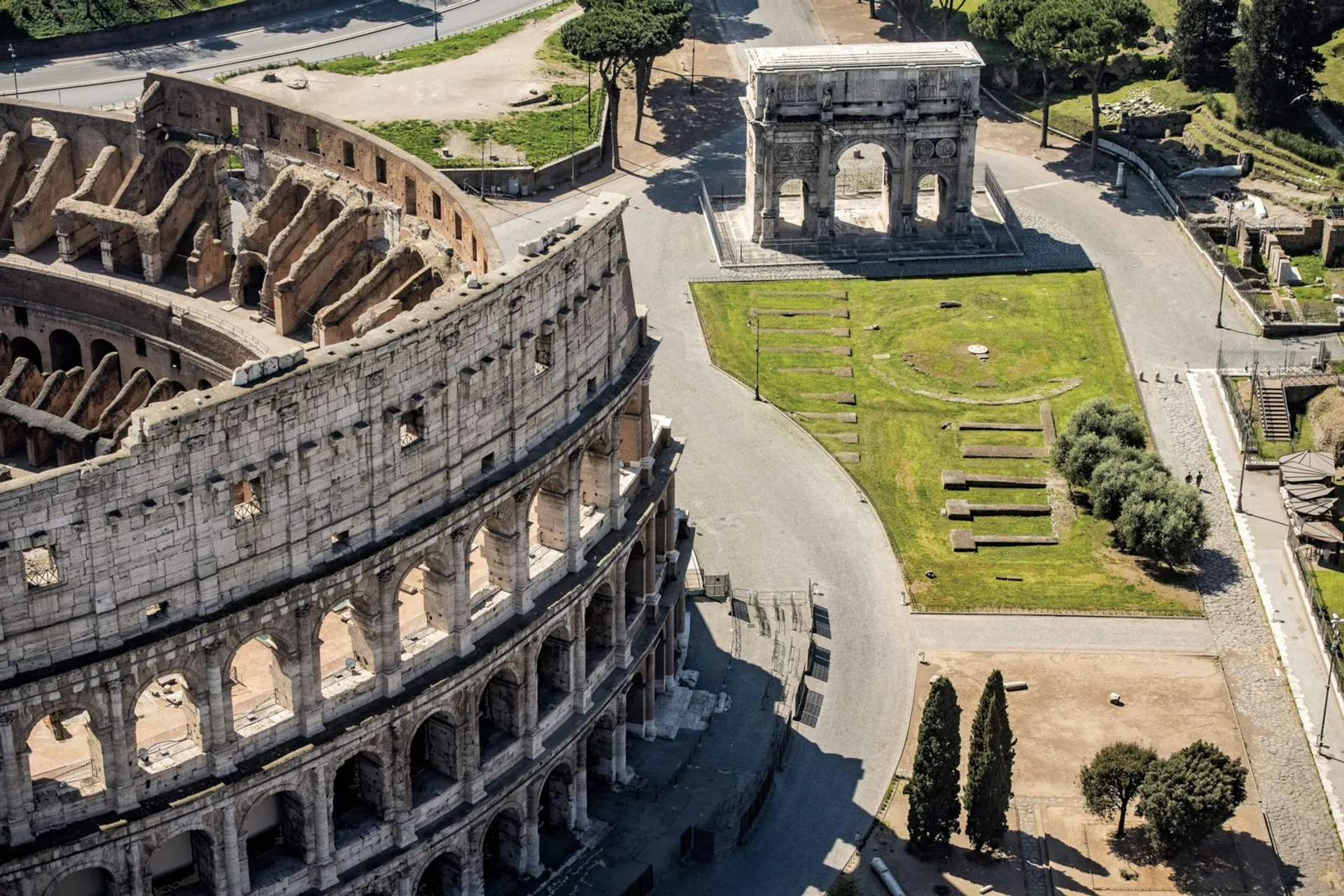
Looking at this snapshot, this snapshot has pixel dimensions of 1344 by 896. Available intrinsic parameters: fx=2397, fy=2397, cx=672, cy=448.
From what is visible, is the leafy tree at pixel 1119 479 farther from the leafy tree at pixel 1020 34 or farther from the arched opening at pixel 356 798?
the arched opening at pixel 356 798

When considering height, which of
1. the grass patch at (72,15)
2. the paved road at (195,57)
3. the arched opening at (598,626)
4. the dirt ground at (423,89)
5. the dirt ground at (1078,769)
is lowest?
the dirt ground at (1078,769)

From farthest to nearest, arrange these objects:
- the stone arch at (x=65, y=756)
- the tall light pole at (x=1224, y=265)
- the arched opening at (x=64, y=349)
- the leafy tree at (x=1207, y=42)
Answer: the leafy tree at (x=1207, y=42) < the tall light pole at (x=1224, y=265) < the arched opening at (x=64, y=349) < the stone arch at (x=65, y=756)

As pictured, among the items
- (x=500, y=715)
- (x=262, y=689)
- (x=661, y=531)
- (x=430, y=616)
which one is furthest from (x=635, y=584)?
(x=262, y=689)

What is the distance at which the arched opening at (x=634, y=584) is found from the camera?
107625mm

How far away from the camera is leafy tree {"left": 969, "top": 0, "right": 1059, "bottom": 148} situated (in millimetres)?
176875

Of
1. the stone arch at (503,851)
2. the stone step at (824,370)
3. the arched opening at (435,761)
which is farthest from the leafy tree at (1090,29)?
the arched opening at (435,761)

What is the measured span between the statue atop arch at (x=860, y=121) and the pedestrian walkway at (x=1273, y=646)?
88.0ft

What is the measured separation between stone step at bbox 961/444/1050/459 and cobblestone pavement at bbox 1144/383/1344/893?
24.2 feet

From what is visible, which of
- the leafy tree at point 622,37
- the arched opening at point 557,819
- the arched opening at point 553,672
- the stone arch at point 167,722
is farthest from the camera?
the leafy tree at point 622,37

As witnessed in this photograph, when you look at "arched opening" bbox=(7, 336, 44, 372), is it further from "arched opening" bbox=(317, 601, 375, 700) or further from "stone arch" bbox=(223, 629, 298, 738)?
"stone arch" bbox=(223, 629, 298, 738)

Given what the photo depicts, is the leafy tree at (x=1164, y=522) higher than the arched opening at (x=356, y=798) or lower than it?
lower

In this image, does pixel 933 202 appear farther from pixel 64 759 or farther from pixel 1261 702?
pixel 64 759

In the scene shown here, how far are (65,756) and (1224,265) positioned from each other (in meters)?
96.6

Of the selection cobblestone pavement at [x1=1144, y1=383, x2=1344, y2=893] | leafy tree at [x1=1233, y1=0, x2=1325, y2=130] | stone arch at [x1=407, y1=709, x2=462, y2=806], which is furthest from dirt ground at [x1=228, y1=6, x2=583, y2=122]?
stone arch at [x1=407, y1=709, x2=462, y2=806]
